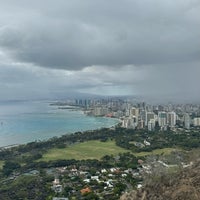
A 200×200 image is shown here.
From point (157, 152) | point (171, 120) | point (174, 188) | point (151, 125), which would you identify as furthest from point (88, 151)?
point (171, 120)

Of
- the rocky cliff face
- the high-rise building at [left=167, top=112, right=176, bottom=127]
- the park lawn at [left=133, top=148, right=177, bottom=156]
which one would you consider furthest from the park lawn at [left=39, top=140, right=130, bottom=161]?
the high-rise building at [left=167, top=112, right=176, bottom=127]

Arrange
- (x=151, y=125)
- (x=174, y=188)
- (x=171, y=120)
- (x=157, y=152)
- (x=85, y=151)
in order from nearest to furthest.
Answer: (x=174, y=188)
(x=157, y=152)
(x=85, y=151)
(x=151, y=125)
(x=171, y=120)

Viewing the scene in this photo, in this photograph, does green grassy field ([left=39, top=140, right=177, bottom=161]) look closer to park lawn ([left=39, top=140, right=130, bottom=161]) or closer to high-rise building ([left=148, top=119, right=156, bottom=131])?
park lawn ([left=39, top=140, right=130, bottom=161])

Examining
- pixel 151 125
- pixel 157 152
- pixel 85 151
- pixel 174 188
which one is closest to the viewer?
pixel 174 188

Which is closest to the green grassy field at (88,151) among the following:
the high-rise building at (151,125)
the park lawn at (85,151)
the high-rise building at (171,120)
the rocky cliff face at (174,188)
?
the park lawn at (85,151)

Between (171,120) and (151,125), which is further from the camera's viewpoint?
(171,120)

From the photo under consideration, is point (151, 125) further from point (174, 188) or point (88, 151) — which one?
point (174, 188)
